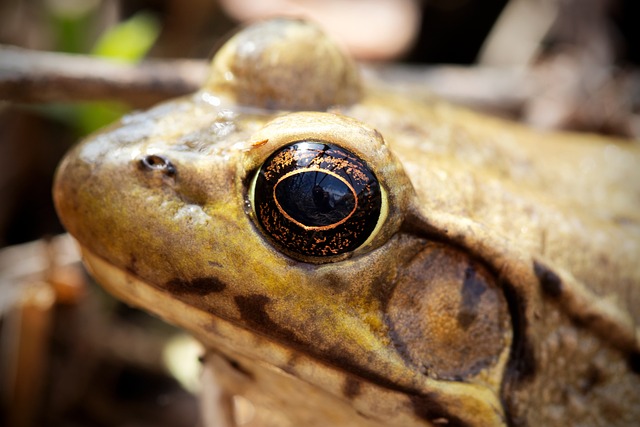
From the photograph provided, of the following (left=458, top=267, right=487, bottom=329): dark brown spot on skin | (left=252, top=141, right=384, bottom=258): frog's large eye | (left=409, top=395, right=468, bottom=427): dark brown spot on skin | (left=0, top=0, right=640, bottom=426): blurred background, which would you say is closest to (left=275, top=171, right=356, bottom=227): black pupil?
(left=252, top=141, right=384, bottom=258): frog's large eye

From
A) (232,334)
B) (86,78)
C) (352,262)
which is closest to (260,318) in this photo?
(232,334)

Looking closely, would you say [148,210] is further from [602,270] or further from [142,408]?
[142,408]

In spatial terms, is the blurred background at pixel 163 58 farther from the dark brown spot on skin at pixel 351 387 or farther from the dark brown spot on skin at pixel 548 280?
the dark brown spot on skin at pixel 351 387

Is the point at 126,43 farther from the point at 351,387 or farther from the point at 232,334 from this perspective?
the point at 351,387

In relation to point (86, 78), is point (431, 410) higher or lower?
lower

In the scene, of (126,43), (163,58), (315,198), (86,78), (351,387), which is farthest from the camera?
(163,58)

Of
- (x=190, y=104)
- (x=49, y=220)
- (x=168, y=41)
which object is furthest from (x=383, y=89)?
(x=168, y=41)

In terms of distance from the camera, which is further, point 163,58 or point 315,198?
point 163,58

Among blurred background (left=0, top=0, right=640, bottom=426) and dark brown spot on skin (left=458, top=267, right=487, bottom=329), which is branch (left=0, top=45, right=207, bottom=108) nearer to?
blurred background (left=0, top=0, right=640, bottom=426)
